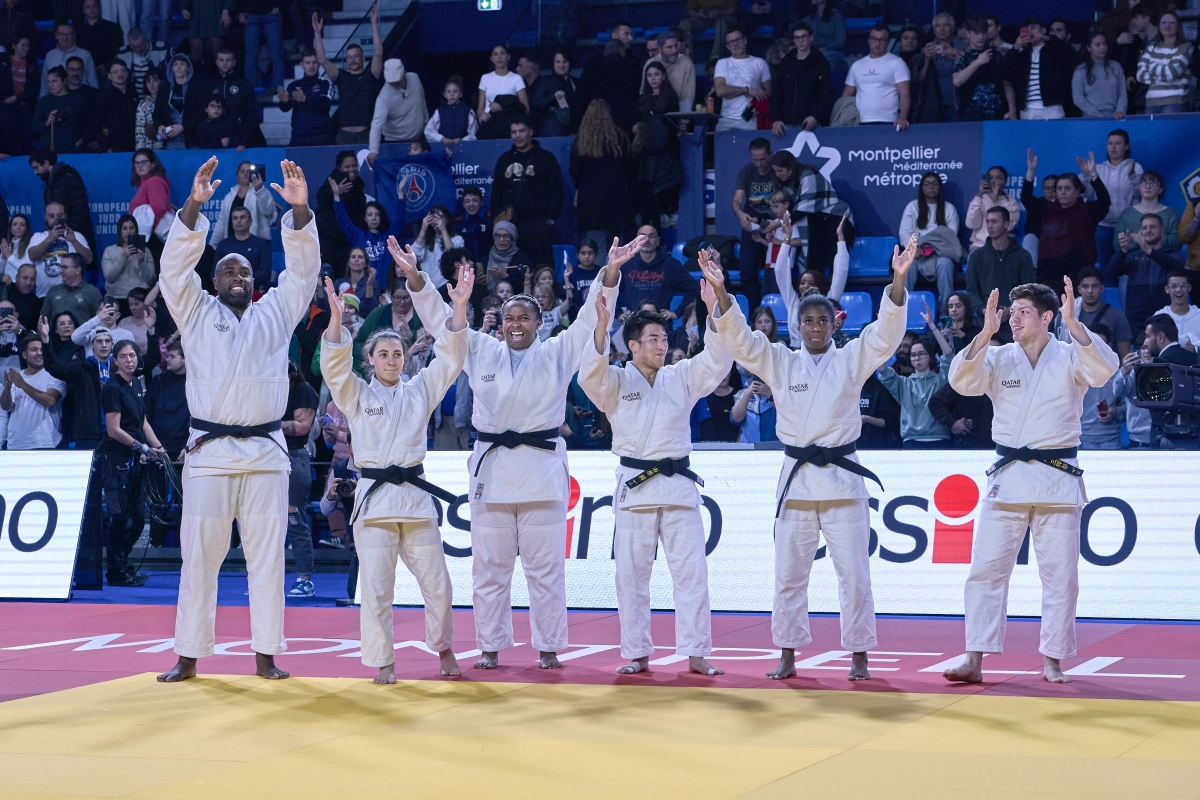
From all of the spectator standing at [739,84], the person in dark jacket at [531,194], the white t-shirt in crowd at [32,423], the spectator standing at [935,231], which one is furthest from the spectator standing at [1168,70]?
the white t-shirt in crowd at [32,423]

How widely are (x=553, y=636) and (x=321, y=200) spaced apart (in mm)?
7574

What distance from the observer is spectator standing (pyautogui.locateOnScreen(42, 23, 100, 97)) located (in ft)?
49.7

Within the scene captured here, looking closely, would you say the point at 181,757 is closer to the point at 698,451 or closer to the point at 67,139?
the point at 698,451

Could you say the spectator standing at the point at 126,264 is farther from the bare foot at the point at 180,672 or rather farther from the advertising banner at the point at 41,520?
the bare foot at the point at 180,672

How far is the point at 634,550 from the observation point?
22.2 ft

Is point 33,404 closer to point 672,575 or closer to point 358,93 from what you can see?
point 358,93

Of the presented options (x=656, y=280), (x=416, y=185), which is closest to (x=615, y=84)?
(x=416, y=185)

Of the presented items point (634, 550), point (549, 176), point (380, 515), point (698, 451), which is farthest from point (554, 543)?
point (549, 176)

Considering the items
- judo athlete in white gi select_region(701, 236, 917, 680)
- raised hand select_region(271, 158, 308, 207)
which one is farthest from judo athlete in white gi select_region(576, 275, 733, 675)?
raised hand select_region(271, 158, 308, 207)

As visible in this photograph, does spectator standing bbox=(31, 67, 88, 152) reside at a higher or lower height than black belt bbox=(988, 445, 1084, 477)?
higher

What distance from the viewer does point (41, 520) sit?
9.91 m

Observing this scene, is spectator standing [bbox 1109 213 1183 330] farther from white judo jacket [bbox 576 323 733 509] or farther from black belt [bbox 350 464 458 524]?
black belt [bbox 350 464 458 524]

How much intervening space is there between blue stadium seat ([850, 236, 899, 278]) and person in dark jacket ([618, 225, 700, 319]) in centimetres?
166

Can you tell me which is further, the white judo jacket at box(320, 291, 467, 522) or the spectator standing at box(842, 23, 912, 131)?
the spectator standing at box(842, 23, 912, 131)
